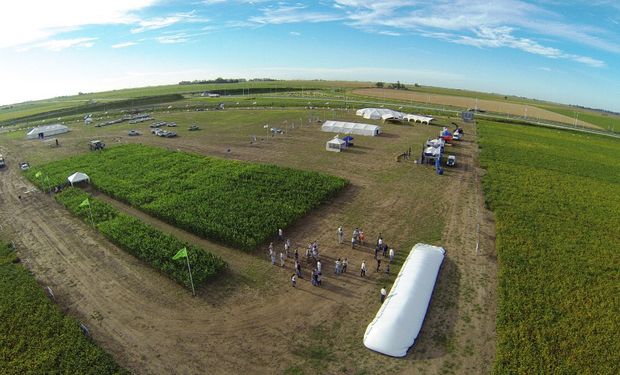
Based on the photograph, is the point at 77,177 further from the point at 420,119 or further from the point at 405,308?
the point at 420,119

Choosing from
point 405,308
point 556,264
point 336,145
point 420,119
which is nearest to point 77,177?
point 336,145

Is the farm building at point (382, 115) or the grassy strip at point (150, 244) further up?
the farm building at point (382, 115)

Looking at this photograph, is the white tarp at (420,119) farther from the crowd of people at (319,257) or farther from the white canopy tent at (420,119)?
the crowd of people at (319,257)

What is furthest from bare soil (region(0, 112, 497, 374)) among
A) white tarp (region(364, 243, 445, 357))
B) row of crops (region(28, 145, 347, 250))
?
row of crops (region(28, 145, 347, 250))

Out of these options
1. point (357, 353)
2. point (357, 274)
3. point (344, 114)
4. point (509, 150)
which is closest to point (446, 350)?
point (357, 353)

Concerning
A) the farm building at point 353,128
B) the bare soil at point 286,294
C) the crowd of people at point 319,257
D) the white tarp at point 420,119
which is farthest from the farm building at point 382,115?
the crowd of people at point 319,257
